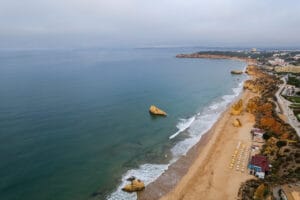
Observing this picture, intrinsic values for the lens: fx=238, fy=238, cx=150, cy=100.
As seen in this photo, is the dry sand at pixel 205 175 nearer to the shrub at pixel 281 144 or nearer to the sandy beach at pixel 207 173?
the sandy beach at pixel 207 173

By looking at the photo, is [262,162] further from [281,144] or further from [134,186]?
[134,186]

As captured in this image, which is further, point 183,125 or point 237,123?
point 183,125

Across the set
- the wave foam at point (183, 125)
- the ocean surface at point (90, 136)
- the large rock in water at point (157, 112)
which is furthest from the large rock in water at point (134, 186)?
the large rock in water at point (157, 112)

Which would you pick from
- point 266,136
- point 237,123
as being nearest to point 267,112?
point 237,123

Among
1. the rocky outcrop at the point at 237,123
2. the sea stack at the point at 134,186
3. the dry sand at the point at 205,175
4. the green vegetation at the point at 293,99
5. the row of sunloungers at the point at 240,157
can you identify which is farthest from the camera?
the green vegetation at the point at 293,99

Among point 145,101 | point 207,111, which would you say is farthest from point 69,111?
point 207,111

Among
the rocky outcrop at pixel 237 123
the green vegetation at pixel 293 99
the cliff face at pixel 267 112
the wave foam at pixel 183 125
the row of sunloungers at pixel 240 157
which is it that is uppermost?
the green vegetation at pixel 293 99

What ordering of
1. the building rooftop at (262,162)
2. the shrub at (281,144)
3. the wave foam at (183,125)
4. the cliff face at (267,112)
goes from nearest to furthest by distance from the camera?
the building rooftop at (262,162) < the shrub at (281,144) < the cliff face at (267,112) < the wave foam at (183,125)
